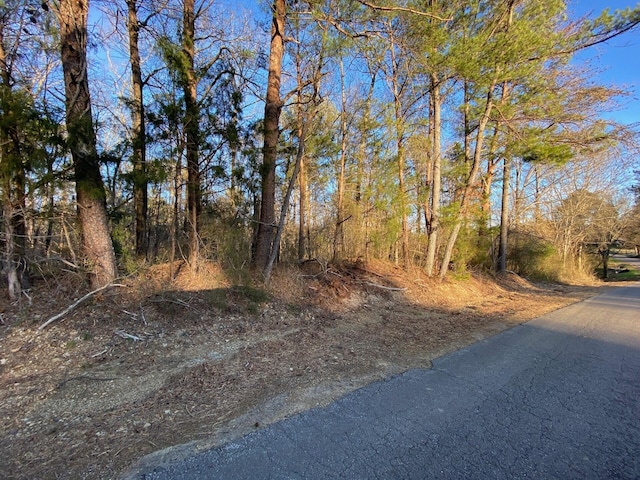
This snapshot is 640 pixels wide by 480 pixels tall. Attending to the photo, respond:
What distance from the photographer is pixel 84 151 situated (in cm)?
569

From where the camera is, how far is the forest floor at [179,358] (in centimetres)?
289

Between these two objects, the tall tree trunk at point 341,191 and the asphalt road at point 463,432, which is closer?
the asphalt road at point 463,432

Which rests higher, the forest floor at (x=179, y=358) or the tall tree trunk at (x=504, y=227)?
the tall tree trunk at (x=504, y=227)

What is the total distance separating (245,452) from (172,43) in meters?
8.54

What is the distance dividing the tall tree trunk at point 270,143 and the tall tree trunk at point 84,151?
3.35 meters

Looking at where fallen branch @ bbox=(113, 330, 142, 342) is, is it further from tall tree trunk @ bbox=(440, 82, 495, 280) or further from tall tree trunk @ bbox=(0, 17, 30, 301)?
tall tree trunk @ bbox=(440, 82, 495, 280)

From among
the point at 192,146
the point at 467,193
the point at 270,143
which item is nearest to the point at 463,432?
the point at 192,146

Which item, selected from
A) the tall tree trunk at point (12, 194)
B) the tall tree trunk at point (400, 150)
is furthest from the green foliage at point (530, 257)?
the tall tree trunk at point (12, 194)

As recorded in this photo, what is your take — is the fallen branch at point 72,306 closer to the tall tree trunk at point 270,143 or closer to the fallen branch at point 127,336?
the fallen branch at point 127,336

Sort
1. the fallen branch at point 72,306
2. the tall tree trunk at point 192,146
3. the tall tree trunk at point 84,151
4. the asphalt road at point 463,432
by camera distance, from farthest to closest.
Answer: the tall tree trunk at point 192,146 < the tall tree trunk at point 84,151 < the fallen branch at point 72,306 < the asphalt road at point 463,432

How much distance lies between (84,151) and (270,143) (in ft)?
13.1

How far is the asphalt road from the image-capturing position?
239cm

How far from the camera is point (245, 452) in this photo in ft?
8.49

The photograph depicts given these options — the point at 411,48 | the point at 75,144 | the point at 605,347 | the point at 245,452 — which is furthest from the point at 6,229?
the point at 605,347
